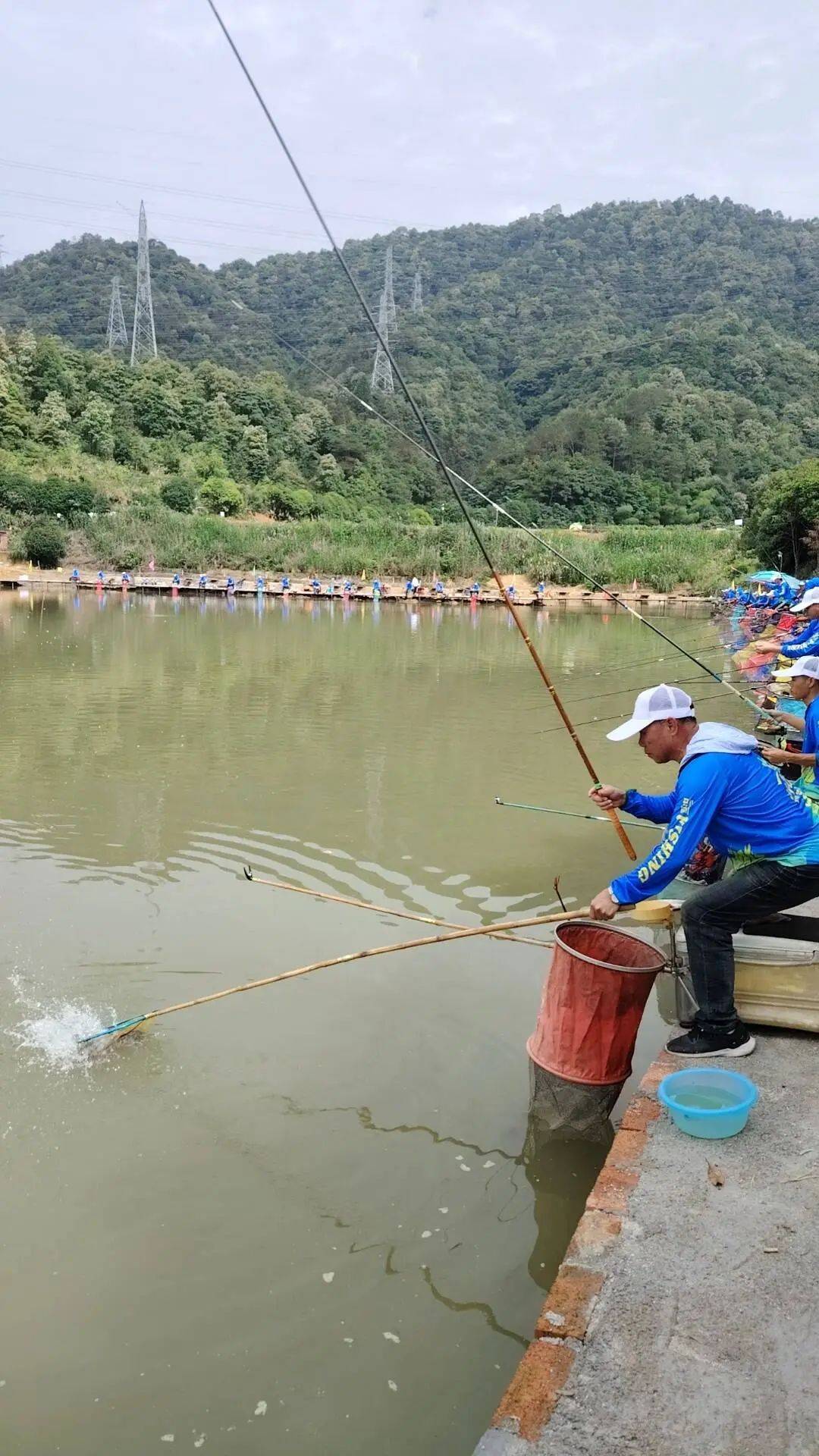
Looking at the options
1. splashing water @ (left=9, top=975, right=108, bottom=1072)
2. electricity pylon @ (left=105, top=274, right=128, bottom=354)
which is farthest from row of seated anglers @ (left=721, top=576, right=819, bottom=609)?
electricity pylon @ (left=105, top=274, right=128, bottom=354)

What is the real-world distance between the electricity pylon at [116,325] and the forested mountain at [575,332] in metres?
3.51

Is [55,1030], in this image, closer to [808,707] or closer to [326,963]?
[326,963]

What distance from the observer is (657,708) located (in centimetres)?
355

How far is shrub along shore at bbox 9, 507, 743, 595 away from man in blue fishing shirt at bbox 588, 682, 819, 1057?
132 feet

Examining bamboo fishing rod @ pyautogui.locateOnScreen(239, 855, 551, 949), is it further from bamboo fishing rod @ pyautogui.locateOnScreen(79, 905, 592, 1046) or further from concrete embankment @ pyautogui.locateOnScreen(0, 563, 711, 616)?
concrete embankment @ pyautogui.locateOnScreen(0, 563, 711, 616)

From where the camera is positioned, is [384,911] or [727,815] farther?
[384,911]

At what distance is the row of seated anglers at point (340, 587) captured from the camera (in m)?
40.9

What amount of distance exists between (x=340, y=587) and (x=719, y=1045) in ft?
135

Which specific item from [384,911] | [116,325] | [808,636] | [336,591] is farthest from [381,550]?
[116,325]

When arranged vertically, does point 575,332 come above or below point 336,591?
above

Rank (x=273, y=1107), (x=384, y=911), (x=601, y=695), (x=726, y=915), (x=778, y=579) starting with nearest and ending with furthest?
(x=726, y=915) → (x=273, y=1107) → (x=384, y=911) → (x=601, y=695) → (x=778, y=579)

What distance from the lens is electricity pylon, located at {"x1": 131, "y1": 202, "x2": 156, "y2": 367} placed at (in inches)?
2906

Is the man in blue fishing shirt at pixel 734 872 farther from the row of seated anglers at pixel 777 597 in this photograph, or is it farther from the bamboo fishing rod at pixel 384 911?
the row of seated anglers at pixel 777 597

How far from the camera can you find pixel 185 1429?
8.07 feet
